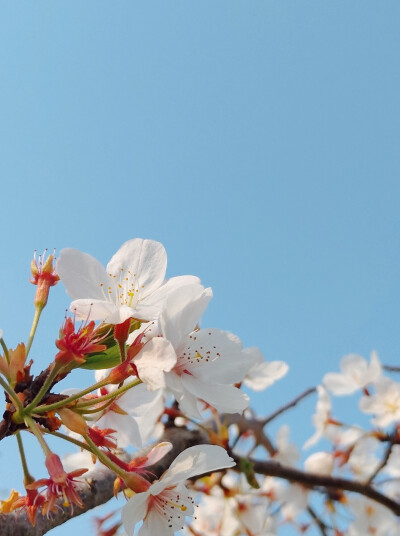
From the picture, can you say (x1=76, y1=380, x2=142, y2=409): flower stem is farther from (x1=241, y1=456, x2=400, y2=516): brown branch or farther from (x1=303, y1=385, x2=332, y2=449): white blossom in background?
(x1=303, y1=385, x2=332, y2=449): white blossom in background

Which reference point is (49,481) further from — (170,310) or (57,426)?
(170,310)

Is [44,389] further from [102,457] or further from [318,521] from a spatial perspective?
[318,521]

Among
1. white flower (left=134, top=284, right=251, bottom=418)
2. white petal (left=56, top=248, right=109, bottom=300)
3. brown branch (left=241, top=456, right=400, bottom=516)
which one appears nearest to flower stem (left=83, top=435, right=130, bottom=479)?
white flower (left=134, top=284, right=251, bottom=418)

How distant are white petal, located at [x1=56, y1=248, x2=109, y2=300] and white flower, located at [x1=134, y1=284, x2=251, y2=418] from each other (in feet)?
0.90

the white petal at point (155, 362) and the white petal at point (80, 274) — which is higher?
the white petal at point (80, 274)

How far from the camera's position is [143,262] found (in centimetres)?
164

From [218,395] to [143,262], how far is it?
1.53 ft

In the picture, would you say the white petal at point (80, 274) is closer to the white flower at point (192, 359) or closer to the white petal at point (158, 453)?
the white flower at point (192, 359)

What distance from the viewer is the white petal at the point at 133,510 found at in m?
1.30

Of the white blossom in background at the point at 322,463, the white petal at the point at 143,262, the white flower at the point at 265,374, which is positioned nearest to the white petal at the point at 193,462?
the white petal at the point at 143,262

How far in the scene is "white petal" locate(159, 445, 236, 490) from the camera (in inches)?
53.0

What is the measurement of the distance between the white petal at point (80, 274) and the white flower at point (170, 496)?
49 cm

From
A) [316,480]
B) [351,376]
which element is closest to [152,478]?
[316,480]

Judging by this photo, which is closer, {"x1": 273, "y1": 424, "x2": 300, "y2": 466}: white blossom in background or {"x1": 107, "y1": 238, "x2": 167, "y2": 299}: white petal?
{"x1": 107, "y1": 238, "x2": 167, "y2": 299}: white petal
